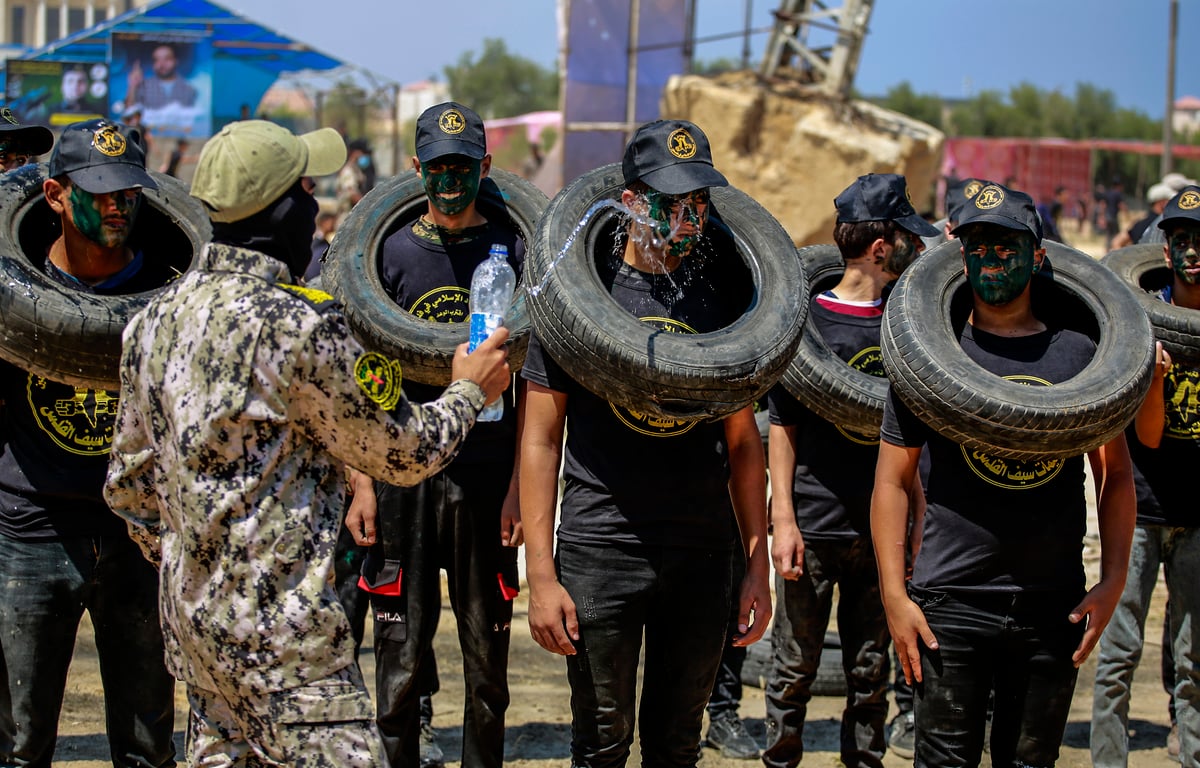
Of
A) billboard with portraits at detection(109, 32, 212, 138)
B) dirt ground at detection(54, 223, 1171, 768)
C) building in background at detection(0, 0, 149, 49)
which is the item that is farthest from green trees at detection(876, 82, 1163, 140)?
dirt ground at detection(54, 223, 1171, 768)

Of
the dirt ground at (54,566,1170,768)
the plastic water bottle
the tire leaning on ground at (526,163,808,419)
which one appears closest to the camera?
the tire leaning on ground at (526,163,808,419)

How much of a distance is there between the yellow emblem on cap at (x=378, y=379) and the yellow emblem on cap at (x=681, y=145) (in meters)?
1.18

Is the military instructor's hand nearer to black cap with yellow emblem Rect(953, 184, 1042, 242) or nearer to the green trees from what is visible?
black cap with yellow emblem Rect(953, 184, 1042, 242)

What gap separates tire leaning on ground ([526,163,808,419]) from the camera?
3.36 metres

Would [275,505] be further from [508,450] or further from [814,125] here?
[814,125]

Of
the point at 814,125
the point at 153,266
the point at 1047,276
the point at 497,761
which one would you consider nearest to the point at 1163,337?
the point at 1047,276

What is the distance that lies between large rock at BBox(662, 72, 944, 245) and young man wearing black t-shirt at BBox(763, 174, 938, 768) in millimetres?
8811

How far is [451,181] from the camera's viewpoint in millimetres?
4539

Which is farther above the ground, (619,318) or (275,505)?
(619,318)

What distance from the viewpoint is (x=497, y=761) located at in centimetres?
458

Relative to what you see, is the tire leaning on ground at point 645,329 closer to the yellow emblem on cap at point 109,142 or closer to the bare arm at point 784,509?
Answer: the bare arm at point 784,509

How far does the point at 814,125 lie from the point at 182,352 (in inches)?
458

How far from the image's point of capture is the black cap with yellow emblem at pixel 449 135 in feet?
14.7

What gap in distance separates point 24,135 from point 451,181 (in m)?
1.87
